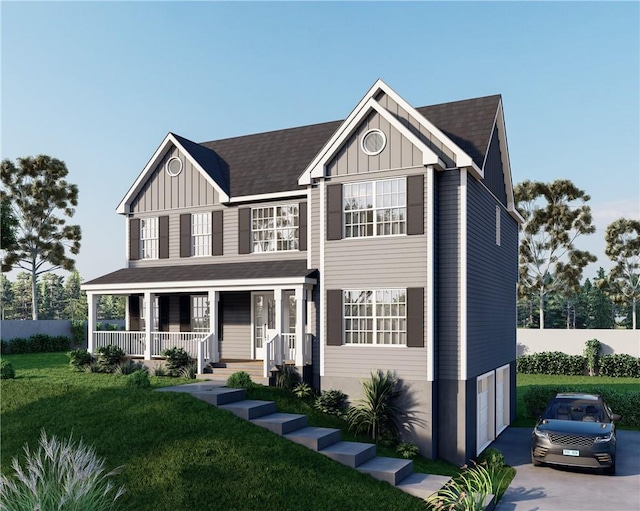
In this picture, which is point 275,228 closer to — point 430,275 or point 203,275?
point 203,275

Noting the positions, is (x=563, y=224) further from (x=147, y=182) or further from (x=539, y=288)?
(x=147, y=182)

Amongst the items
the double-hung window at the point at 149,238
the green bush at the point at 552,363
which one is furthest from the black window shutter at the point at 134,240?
the green bush at the point at 552,363

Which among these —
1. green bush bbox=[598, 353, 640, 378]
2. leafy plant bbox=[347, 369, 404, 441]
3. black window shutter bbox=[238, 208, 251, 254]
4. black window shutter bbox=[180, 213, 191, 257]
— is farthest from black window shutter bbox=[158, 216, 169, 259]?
green bush bbox=[598, 353, 640, 378]

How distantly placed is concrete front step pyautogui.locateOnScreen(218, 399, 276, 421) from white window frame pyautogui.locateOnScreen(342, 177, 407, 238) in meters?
5.38

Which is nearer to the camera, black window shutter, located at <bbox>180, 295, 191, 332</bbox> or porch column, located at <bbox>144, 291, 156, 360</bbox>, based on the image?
porch column, located at <bbox>144, 291, 156, 360</bbox>

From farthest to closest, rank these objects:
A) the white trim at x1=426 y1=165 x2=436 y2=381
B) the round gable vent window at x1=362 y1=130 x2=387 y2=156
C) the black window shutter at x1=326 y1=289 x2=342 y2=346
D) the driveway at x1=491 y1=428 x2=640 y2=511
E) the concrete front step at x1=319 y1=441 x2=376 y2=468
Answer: the black window shutter at x1=326 y1=289 x2=342 y2=346, the round gable vent window at x1=362 y1=130 x2=387 y2=156, the white trim at x1=426 y1=165 x2=436 y2=381, the concrete front step at x1=319 y1=441 x2=376 y2=468, the driveway at x1=491 y1=428 x2=640 y2=511

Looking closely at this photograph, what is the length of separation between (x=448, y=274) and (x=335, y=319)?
3480 millimetres

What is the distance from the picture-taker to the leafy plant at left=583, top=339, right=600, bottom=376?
3303 cm

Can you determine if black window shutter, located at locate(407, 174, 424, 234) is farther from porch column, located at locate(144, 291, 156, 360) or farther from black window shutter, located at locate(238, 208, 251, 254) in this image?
porch column, located at locate(144, 291, 156, 360)

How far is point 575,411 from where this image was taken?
15625mm

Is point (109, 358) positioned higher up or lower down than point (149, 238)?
lower down

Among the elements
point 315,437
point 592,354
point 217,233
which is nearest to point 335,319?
point 315,437

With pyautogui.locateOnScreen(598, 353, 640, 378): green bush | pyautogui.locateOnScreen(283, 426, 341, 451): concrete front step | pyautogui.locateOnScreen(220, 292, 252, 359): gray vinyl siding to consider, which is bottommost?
pyautogui.locateOnScreen(598, 353, 640, 378): green bush

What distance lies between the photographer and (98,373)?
773 inches
